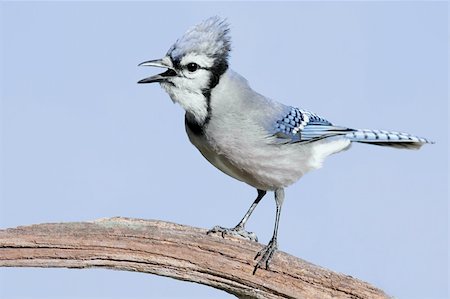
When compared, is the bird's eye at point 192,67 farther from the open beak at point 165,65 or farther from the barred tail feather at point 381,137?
the barred tail feather at point 381,137

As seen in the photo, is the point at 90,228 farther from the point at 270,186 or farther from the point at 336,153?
the point at 336,153

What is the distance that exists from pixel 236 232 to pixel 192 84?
0.89m

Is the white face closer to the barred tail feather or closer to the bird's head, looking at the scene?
the bird's head

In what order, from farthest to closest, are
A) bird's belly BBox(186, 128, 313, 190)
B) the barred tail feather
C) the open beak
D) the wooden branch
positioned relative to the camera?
the barred tail feather < bird's belly BBox(186, 128, 313, 190) < the open beak < the wooden branch

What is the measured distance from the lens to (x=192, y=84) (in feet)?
13.6

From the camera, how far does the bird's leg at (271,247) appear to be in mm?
4160

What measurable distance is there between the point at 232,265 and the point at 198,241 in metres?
0.20

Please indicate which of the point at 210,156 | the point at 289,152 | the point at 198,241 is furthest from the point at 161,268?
the point at 289,152

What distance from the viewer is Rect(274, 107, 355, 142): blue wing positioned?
4398mm

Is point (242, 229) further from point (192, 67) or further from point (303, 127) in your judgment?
point (192, 67)

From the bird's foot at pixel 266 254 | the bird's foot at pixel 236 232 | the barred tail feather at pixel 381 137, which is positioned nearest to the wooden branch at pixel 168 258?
the bird's foot at pixel 266 254

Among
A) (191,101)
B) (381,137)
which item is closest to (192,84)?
(191,101)

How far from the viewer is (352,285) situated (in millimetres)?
4094

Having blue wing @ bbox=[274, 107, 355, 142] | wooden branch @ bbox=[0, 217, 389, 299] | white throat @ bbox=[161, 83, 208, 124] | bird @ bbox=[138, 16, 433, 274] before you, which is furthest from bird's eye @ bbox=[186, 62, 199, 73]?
wooden branch @ bbox=[0, 217, 389, 299]
